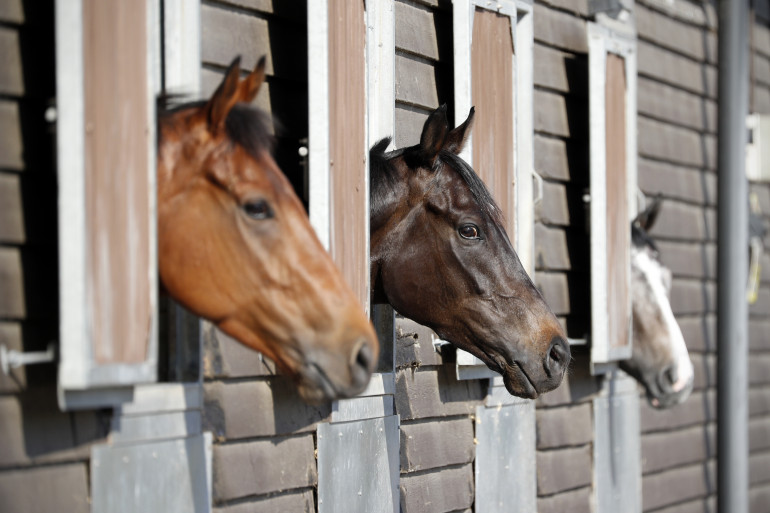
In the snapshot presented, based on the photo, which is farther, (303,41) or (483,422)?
(483,422)

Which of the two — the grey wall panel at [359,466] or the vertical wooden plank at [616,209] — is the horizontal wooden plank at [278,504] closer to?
the grey wall panel at [359,466]

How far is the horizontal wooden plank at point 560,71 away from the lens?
4859 millimetres

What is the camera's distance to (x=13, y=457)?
2.40 meters

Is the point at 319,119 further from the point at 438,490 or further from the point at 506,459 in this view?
the point at 506,459

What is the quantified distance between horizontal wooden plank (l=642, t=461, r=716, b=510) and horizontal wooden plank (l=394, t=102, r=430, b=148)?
110 inches

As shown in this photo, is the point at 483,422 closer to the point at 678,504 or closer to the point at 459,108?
the point at 459,108

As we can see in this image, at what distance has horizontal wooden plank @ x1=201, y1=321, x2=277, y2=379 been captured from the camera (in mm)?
2988

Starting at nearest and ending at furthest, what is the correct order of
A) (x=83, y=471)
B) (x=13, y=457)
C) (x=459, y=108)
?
1. (x=13, y=457)
2. (x=83, y=471)
3. (x=459, y=108)

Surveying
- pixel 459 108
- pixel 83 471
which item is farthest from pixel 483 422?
pixel 83 471

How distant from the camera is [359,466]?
139 inches

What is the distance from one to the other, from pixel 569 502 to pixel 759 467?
295cm

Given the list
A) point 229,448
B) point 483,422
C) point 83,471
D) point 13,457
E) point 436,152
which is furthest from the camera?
point 483,422

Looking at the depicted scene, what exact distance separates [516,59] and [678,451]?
298 centimetres

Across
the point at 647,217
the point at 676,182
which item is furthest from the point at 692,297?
the point at 647,217
